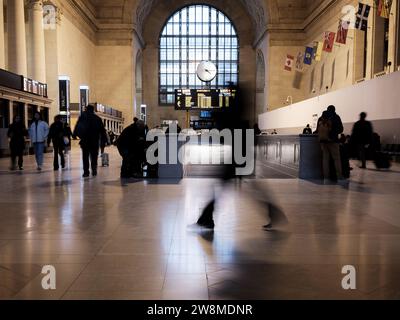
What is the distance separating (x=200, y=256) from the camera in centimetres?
370

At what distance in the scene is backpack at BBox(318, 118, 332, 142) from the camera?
376 inches

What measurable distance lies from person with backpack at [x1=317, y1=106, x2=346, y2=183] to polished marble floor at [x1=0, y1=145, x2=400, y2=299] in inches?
94.6

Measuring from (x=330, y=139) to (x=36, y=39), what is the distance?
20.0 meters

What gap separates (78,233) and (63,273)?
1.38 meters

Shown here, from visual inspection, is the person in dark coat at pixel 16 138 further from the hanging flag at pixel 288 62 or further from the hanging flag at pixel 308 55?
the hanging flag at pixel 288 62

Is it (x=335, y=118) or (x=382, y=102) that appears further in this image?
(x=382, y=102)

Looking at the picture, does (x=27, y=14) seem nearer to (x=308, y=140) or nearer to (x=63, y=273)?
(x=308, y=140)

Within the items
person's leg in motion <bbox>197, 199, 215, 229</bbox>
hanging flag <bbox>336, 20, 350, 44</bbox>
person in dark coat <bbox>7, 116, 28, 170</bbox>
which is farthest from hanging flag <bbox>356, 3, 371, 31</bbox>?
person's leg in motion <bbox>197, 199, 215, 229</bbox>

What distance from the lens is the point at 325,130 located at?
9.61 m

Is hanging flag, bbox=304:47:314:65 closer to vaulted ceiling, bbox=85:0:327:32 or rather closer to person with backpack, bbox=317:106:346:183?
vaulted ceiling, bbox=85:0:327:32

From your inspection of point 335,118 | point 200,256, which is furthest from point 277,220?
point 335,118

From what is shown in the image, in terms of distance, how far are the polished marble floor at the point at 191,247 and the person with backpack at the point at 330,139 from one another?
7.88ft

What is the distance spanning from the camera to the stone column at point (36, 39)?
24016mm

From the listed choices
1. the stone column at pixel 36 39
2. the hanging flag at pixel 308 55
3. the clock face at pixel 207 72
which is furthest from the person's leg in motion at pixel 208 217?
the hanging flag at pixel 308 55
